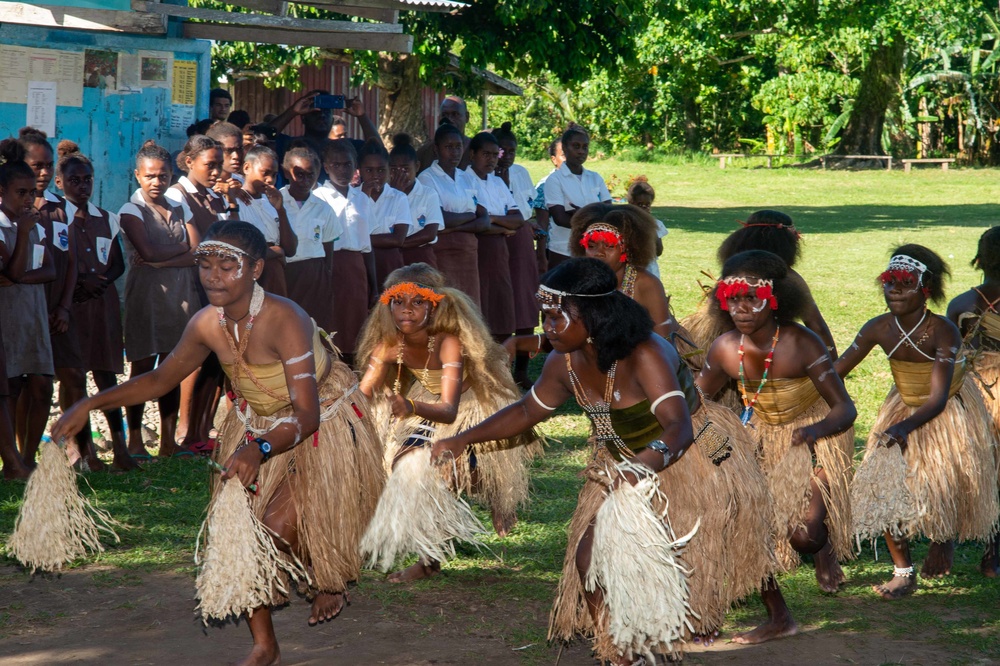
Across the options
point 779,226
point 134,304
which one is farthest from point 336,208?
point 779,226

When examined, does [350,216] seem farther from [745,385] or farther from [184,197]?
[745,385]

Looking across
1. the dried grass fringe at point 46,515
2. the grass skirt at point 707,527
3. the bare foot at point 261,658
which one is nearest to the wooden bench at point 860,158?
the grass skirt at point 707,527

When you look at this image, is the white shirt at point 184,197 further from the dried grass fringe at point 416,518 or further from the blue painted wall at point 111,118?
the dried grass fringe at point 416,518

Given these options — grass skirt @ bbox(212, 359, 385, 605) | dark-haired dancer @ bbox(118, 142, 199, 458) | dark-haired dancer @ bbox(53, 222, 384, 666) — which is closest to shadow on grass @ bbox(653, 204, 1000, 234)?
dark-haired dancer @ bbox(118, 142, 199, 458)

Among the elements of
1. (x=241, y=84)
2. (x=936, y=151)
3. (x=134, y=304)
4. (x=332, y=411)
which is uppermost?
(x=936, y=151)

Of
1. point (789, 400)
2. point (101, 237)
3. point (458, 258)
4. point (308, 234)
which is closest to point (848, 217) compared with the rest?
point (458, 258)

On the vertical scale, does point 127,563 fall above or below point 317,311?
below

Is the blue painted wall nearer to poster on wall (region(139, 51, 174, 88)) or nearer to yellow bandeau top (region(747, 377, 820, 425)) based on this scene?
poster on wall (region(139, 51, 174, 88))

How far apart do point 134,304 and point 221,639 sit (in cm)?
277

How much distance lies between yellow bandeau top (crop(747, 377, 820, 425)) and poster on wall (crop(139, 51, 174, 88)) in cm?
517

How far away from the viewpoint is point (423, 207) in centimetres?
800

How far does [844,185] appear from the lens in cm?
3052

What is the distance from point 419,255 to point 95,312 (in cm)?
236

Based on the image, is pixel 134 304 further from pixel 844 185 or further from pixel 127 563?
pixel 844 185
